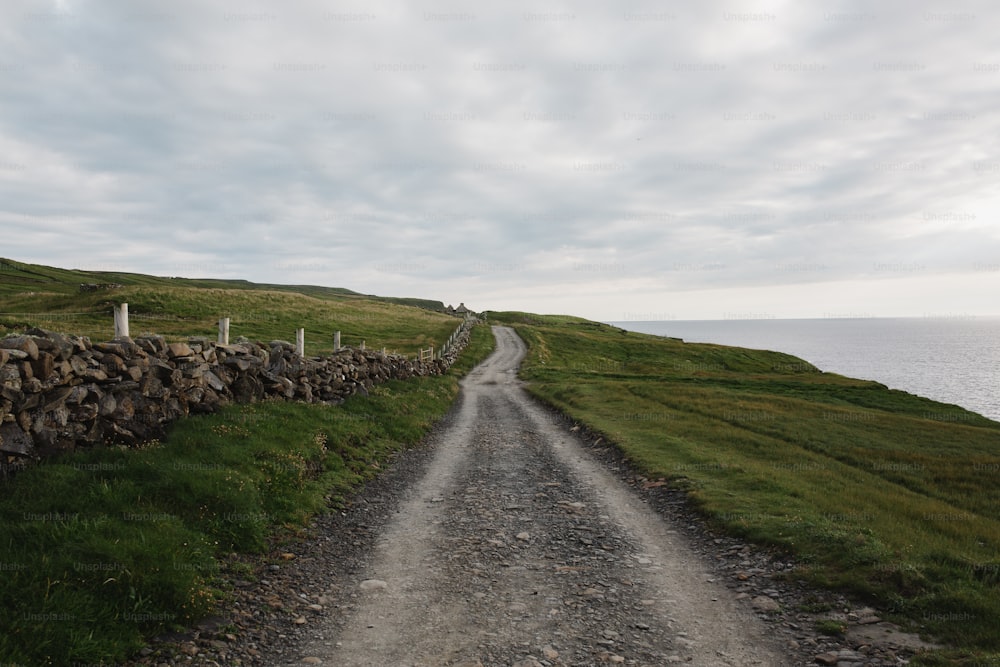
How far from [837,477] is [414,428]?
14.3 m

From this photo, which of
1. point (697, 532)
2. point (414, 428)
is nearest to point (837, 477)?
point (697, 532)

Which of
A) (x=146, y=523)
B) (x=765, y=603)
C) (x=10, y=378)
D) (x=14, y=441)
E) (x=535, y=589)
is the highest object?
(x=10, y=378)

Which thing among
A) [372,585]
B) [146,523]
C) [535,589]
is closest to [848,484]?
[535,589]

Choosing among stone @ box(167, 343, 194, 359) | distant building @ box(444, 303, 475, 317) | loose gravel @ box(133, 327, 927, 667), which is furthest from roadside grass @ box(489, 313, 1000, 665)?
distant building @ box(444, 303, 475, 317)

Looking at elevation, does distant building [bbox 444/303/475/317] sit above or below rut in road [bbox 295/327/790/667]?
above

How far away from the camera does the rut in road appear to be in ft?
20.6

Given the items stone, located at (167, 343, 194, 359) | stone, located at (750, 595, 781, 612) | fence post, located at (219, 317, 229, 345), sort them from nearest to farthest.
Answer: stone, located at (750, 595, 781, 612), stone, located at (167, 343, 194, 359), fence post, located at (219, 317, 229, 345)

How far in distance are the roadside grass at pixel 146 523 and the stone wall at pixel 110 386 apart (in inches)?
18.7

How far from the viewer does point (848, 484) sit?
1515 cm

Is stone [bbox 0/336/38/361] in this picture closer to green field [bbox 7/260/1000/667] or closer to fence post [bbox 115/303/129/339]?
green field [bbox 7/260/1000/667]

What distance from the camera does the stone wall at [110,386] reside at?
8.79 m

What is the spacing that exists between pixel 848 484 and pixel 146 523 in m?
17.1

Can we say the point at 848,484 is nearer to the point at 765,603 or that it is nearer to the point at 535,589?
the point at 765,603

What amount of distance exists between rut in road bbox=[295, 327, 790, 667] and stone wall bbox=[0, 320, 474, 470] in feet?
18.7
